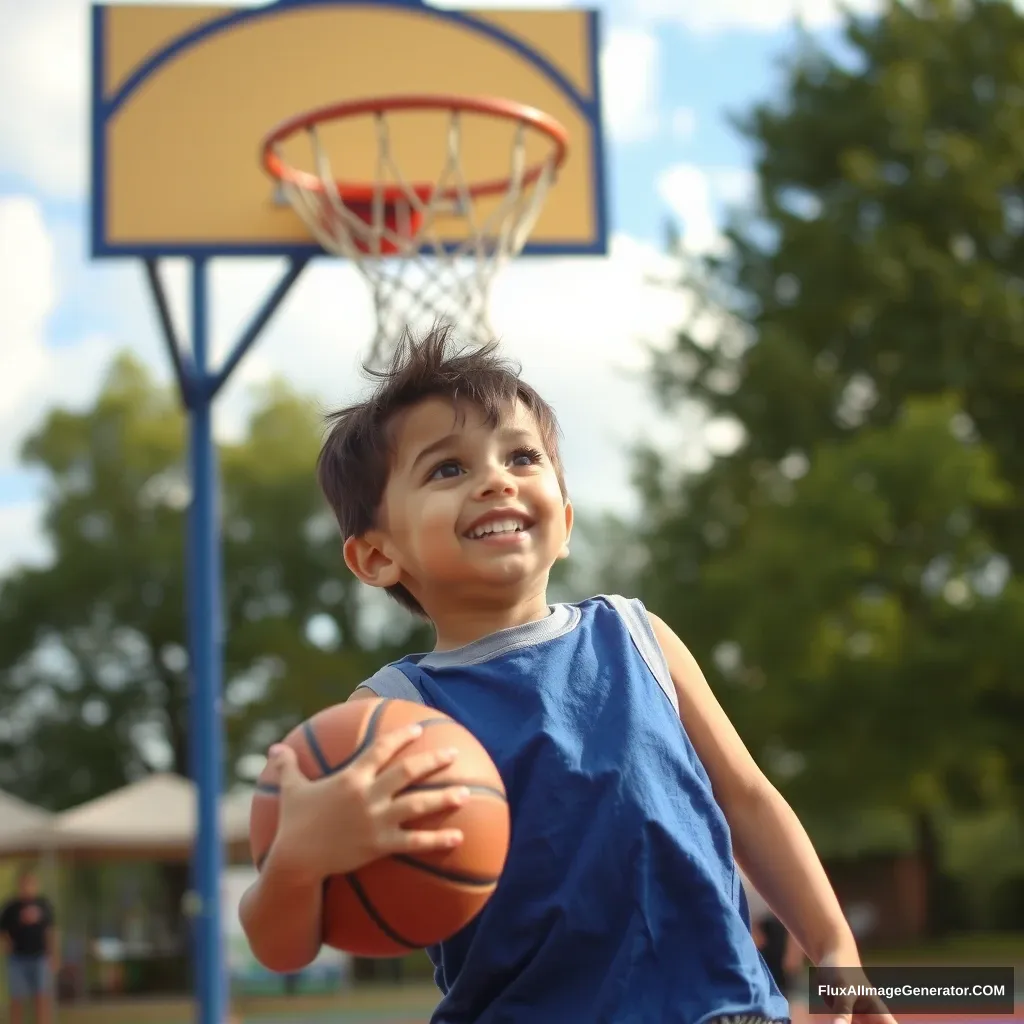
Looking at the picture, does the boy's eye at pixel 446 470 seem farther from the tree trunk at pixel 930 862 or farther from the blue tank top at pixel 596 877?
the tree trunk at pixel 930 862

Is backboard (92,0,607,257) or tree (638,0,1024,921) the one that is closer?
backboard (92,0,607,257)

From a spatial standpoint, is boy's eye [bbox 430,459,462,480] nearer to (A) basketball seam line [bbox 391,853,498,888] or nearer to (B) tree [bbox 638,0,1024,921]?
(A) basketball seam line [bbox 391,853,498,888]

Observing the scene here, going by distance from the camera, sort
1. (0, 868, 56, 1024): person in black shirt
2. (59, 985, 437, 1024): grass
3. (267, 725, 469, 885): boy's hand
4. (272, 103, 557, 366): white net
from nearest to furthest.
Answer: (267, 725, 469, 885): boy's hand → (272, 103, 557, 366): white net → (0, 868, 56, 1024): person in black shirt → (59, 985, 437, 1024): grass

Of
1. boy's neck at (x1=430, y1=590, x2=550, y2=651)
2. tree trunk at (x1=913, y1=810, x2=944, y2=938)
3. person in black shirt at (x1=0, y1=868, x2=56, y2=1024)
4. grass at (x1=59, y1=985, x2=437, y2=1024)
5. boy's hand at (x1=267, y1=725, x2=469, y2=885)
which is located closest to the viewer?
boy's hand at (x1=267, y1=725, x2=469, y2=885)

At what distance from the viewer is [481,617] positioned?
2.67 metres

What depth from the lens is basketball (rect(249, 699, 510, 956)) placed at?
226cm

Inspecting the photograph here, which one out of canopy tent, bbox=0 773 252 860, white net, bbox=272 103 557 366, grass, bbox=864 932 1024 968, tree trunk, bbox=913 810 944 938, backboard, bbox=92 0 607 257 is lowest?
grass, bbox=864 932 1024 968

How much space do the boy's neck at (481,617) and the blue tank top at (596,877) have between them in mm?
111

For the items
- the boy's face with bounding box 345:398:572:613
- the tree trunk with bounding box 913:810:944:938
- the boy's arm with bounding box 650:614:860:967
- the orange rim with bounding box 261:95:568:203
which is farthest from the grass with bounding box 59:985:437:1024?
the boy's face with bounding box 345:398:572:613

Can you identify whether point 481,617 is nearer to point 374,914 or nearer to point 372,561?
point 372,561

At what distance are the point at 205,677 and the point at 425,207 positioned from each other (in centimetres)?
319

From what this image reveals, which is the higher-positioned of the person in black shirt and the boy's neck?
the boy's neck

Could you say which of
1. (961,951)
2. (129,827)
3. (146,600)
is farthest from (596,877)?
(146,600)

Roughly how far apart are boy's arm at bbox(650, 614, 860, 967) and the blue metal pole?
719 cm
